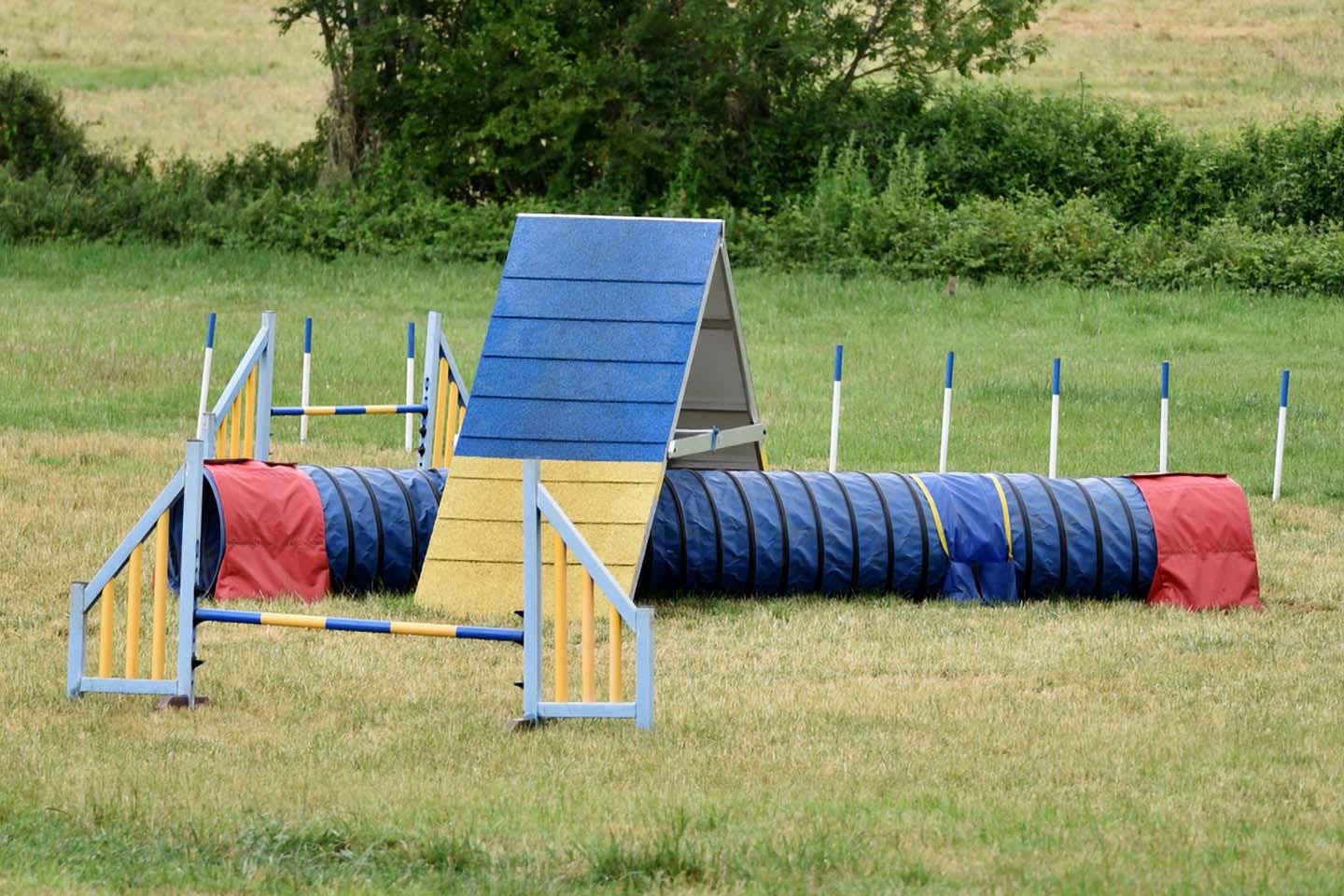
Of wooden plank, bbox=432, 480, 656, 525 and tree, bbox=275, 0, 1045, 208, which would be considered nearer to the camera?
wooden plank, bbox=432, 480, 656, 525

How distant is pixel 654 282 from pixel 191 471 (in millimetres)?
3565

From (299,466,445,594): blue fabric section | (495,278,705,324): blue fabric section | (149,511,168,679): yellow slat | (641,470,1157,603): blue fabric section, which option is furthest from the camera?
(495,278,705,324): blue fabric section

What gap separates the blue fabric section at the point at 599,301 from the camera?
33.6 feet

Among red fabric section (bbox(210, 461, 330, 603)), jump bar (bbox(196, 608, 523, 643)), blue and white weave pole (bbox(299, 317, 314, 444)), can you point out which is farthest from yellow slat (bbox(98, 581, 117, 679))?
blue and white weave pole (bbox(299, 317, 314, 444))

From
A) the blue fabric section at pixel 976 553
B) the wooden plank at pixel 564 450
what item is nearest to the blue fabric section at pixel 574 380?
the wooden plank at pixel 564 450

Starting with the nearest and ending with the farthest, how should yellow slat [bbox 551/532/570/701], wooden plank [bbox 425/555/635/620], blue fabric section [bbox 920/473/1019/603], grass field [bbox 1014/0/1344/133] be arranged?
1. yellow slat [bbox 551/532/570/701]
2. wooden plank [bbox 425/555/635/620]
3. blue fabric section [bbox 920/473/1019/603]
4. grass field [bbox 1014/0/1344/133]

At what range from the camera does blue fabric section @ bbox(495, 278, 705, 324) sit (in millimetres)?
10227

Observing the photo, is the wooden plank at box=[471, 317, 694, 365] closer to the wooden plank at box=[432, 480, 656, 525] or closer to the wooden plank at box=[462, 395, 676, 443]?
the wooden plank at box=[462, 395, 676, 443]

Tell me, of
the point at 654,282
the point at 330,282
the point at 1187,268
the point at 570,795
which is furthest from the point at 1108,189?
the point at 570,795

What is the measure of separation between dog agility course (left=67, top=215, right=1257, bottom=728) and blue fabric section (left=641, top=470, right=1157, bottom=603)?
0.01m

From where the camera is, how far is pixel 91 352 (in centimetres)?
1925

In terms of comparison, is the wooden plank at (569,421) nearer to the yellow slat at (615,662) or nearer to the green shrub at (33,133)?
the yellow slat at (615,662)

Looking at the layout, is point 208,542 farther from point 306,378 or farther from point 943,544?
point 306,378

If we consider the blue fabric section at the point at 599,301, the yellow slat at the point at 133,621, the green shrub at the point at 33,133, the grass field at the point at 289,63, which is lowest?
the yellow slat at the point at 133,621
